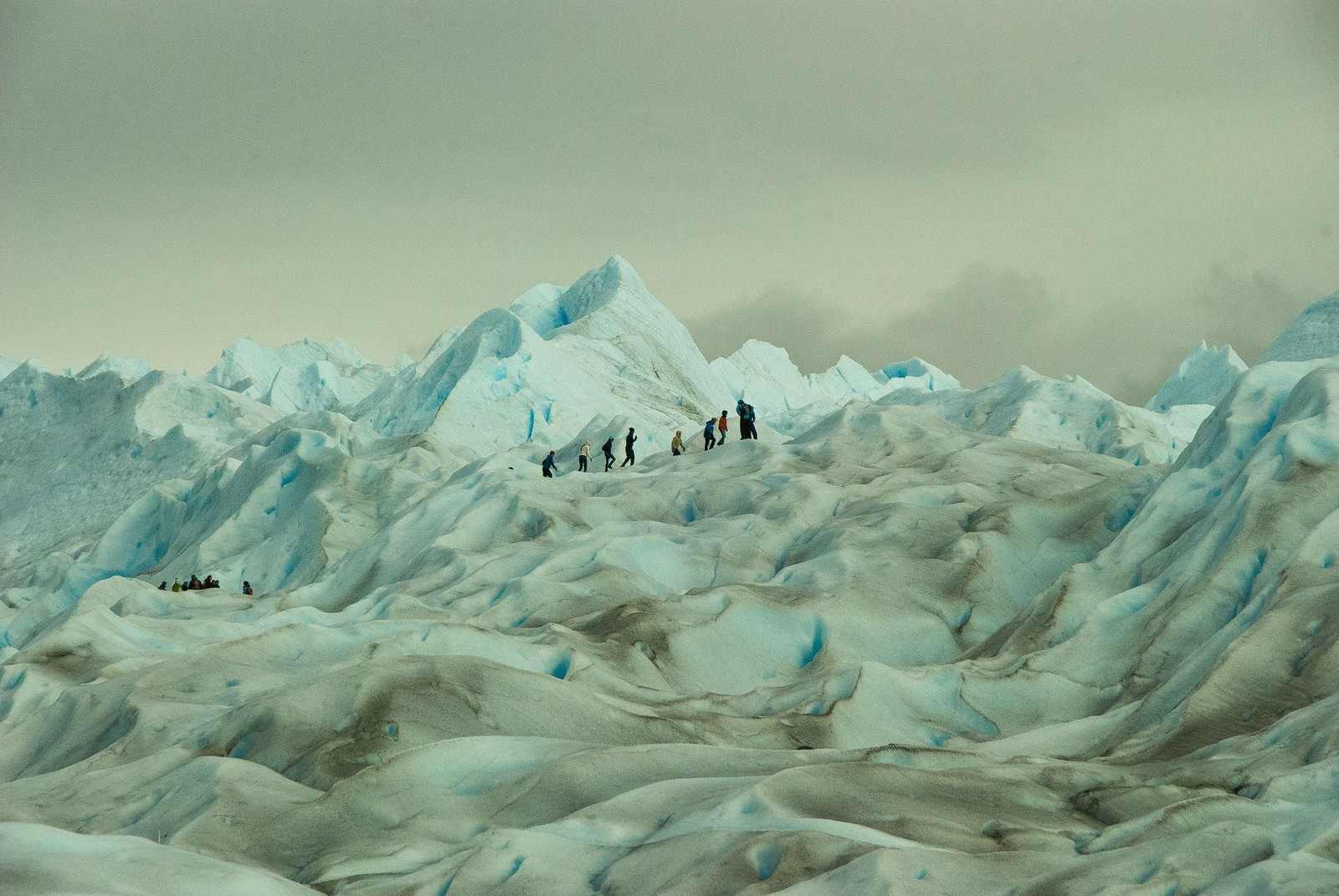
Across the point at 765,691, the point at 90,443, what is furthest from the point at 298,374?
the point at 765,691

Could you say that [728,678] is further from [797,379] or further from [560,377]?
[797,379]

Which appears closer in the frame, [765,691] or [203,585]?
[765,691]

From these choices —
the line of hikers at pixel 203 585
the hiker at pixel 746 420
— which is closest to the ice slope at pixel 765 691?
the line of hikers at pixel 203 585

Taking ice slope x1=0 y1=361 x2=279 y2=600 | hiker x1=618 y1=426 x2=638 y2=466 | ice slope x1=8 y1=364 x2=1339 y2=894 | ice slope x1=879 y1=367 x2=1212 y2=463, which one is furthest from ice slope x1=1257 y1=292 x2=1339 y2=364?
ice slope x1=0 y1=361 x2=279 y2=600

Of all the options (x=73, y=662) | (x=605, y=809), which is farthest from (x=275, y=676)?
(x=605, y=809)

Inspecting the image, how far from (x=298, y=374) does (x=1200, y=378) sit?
2065 inches

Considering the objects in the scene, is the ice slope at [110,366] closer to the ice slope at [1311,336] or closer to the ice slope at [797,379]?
the ice slope at [797,379]

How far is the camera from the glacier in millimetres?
9328

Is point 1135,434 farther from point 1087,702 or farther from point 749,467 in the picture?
point 1087,702

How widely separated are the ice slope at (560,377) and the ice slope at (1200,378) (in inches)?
907

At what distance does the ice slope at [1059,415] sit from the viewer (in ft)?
154

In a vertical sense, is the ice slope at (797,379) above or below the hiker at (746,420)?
above

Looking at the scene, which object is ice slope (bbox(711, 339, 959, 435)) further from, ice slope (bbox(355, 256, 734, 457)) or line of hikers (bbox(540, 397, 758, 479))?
line of hikers (bbox(540, 397, 758, 479))

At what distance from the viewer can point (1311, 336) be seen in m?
53.5
